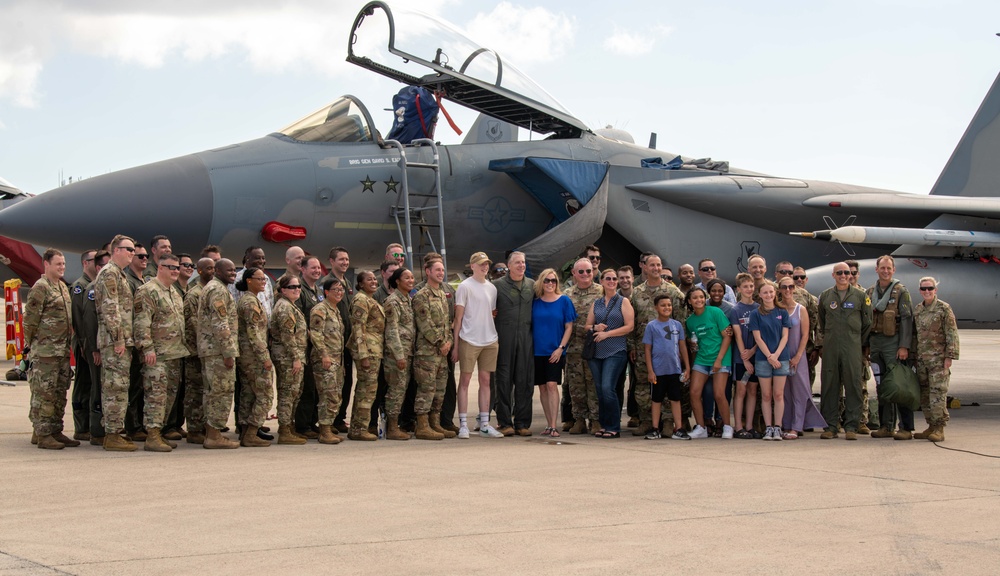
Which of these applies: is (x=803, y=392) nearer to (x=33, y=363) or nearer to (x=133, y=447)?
→ (x=133, y=447)

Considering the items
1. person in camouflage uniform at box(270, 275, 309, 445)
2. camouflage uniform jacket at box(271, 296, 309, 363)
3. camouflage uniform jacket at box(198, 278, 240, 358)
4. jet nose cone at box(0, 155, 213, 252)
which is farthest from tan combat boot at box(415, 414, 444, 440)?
jet nose cone at box(0, 155, 213, 252)

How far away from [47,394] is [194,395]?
1009 mm

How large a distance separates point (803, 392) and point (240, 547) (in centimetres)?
551

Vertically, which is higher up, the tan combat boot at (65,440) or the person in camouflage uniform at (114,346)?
the person in camouflage uniform at (114,346)

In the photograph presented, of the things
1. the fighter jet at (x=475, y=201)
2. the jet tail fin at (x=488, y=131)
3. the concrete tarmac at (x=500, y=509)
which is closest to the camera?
the concrete tarmac at (x=500, y=509)

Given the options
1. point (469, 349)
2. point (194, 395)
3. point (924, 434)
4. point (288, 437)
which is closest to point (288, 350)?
point (288, 437)

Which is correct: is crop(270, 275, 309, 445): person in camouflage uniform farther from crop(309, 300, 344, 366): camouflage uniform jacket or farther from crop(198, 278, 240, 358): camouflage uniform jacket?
crop(198, 278, 240, 358): camouflage uniform jacket

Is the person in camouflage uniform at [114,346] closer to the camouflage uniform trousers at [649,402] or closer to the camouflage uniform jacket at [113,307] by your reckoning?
the camouflage uniform jacket at [113,307]

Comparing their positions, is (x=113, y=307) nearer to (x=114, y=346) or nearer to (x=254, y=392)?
(x=114, y=346)

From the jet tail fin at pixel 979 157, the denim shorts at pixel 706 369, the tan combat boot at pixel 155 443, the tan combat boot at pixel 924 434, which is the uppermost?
the jet tail fin at pixel 979 157

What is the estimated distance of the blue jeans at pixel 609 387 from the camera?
8.20 m

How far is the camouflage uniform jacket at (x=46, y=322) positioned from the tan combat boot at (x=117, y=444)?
734 millimetres

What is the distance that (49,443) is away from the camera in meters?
7.03

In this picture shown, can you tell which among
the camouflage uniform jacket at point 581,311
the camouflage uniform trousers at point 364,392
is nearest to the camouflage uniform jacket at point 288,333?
the camouflage uniform trousers at point 364,392
